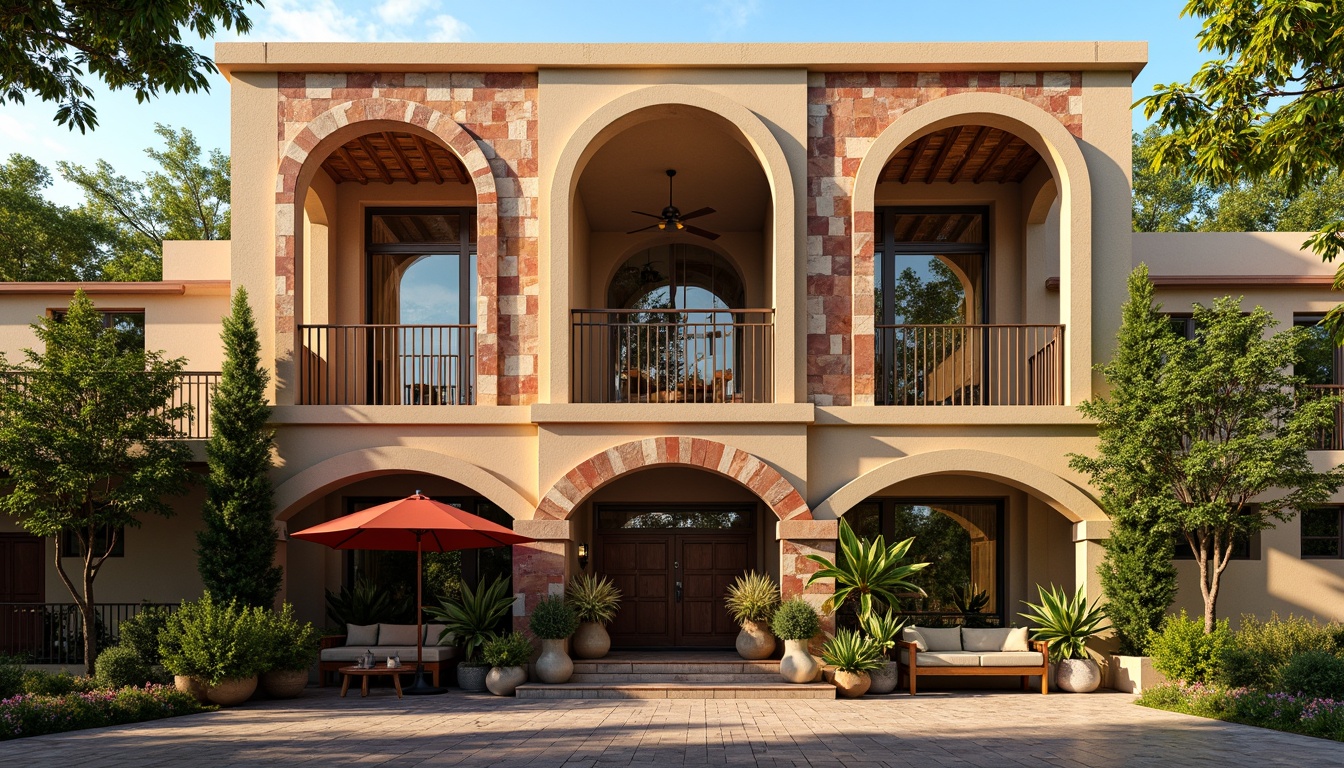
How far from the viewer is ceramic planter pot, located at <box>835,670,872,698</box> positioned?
13.1 metres

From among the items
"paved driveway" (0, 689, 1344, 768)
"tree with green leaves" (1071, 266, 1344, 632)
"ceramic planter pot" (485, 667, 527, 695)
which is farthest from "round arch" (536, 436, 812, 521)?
"tree with green leaves" (1071, 266, 1344, 632)

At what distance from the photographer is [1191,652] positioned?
1243cm

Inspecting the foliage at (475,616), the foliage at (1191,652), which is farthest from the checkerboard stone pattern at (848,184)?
the foliage at (475,616)

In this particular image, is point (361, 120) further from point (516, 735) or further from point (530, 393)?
point (516, 735)

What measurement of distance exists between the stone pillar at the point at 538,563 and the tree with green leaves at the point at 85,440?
4595 millimetres

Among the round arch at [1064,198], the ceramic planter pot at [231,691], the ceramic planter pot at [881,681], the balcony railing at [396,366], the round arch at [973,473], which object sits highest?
the round arch at [1064,198]

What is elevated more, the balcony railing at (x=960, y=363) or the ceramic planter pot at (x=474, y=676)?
the balcony railing at (x=960, y=363)

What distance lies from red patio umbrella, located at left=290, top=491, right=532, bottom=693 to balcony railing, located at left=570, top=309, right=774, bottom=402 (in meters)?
2.69

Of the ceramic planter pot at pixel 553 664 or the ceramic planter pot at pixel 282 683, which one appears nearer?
the ceramic planter pot at pixel 282 683

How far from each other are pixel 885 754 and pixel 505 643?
5.83 meters

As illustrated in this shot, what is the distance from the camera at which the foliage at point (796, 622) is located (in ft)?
43.5

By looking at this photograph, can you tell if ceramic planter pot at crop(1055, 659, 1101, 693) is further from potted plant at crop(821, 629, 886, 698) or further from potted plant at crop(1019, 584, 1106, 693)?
potted plant at crop(821, 629, 886, 698)

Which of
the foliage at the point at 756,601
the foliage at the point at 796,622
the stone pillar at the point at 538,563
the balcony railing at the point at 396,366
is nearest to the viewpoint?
the foliage at the point at 796,622

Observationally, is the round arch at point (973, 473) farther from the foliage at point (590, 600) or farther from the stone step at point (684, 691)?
the foliage at point (590, 600)
